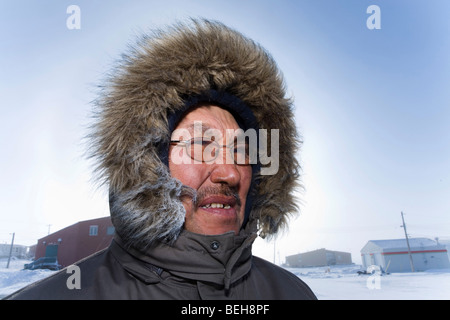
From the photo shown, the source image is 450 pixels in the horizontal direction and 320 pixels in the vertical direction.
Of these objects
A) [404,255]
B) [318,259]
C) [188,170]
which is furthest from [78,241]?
[404,255]

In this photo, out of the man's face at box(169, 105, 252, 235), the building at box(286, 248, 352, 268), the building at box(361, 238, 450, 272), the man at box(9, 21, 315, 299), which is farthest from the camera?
the building at box(361, 238, 450, 272)

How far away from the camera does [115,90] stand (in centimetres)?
113

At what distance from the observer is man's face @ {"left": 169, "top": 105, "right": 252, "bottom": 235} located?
42.1 inches

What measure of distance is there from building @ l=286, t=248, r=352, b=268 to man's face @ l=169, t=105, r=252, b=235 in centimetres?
703

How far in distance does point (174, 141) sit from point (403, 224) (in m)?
11.2

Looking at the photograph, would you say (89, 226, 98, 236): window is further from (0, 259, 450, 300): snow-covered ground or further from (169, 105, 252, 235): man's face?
(169, 105, 252, 235): man's face

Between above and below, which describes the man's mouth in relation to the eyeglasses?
below

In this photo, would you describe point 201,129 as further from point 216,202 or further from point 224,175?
point 216,202

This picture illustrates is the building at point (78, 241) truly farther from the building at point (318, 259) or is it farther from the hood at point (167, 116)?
the hood at point (167, 116)

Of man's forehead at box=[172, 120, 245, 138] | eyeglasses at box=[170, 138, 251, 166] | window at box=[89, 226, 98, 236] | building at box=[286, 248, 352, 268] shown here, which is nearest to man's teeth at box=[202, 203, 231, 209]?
eyeglasses at box=[170, 138, 251, 166]

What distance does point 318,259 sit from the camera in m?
7.95
